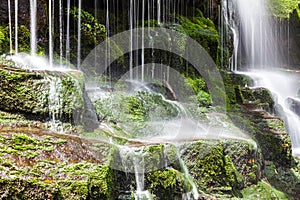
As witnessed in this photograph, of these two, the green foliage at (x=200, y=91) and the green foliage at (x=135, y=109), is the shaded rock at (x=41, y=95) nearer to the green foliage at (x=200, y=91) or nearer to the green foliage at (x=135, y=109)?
the green foliage at (x=135, y=109)

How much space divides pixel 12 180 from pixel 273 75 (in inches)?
680

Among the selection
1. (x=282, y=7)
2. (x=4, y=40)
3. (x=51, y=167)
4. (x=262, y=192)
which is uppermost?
(x=282, y=7)

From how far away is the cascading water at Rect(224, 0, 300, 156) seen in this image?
17.2m

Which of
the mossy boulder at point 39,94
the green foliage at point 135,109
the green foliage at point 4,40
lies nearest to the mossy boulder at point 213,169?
the green foliage at point 135,109

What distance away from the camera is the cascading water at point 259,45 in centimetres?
1717

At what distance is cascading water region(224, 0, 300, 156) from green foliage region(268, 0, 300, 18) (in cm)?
39

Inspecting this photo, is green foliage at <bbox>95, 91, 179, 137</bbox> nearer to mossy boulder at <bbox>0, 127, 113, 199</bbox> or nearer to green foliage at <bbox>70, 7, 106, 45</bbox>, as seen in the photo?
green foliage at <bbox>70, 7, 106, 45</bbox>

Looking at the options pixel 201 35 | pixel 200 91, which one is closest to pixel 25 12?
pixel 200 91

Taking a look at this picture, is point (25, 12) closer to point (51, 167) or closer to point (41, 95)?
point (41, 95)

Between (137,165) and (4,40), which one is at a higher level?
(4,40)

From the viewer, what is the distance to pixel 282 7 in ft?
70.3

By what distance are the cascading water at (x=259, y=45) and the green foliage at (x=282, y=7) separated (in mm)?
393

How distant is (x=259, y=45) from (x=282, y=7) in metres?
2.63

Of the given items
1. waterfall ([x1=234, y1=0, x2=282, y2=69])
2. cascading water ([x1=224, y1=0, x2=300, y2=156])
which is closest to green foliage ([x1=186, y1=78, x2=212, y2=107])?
cascading water ([x1=224, y1=0, x2=300, y2=156])
